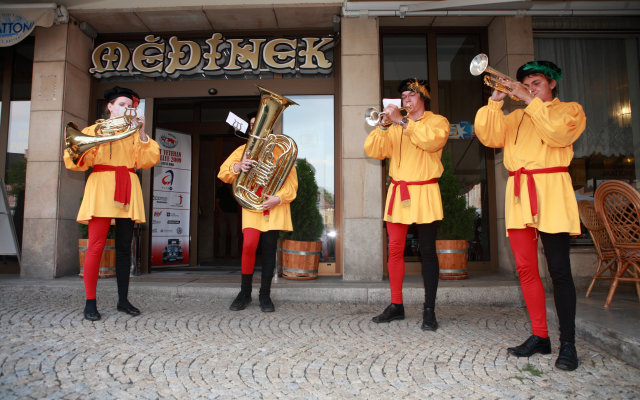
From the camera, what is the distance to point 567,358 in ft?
7.93

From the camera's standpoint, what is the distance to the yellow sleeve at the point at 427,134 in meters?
3.11

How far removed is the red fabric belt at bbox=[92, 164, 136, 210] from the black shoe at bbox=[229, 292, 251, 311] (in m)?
1.33

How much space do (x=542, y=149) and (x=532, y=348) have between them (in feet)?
4.25

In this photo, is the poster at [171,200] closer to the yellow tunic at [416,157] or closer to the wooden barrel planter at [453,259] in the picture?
the wooden barrel planter at [453,259]

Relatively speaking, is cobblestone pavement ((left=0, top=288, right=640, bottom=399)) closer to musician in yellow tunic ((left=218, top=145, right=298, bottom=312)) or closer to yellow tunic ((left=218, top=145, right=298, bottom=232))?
musician in yellow tunic ((left=218, top=145, right=298, bottom=312))

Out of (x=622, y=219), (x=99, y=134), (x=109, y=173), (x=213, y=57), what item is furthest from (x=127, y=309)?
(x=622, y=219)

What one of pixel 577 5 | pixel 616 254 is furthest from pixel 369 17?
pixel 616 254

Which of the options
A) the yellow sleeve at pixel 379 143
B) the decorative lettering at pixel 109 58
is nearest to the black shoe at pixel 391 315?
the yellow sleeve at pixel 379 143

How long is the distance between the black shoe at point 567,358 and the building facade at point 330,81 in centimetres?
284

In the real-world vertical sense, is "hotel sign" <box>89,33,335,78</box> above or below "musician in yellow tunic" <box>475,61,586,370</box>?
above

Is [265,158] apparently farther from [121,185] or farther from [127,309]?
[127,309]

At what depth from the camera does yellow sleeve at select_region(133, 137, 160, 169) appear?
367cm

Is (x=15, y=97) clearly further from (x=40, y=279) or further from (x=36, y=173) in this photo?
(x=40, y=279)

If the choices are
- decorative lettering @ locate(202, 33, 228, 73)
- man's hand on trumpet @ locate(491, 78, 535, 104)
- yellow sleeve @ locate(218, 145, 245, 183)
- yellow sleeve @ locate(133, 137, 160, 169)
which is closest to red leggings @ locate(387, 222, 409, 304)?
man's hand on trumpet @ locate(491, 78, 535, 104)
